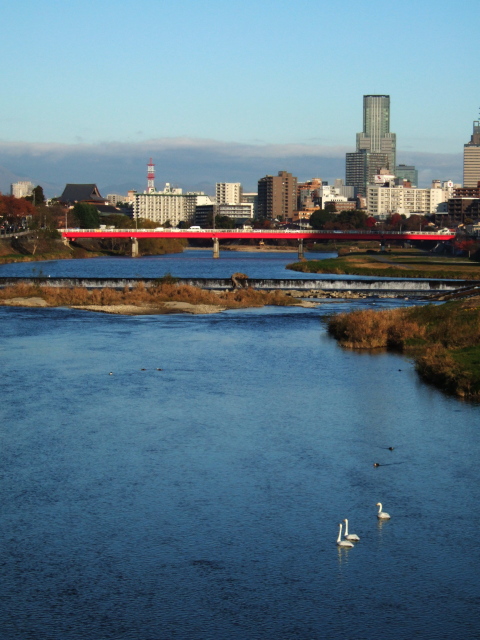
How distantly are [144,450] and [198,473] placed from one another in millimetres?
2423

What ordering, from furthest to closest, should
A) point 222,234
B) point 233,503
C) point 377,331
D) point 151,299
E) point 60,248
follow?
point 222,234 → point 60,248 → point 151,299 → point 377,331 → point 233,503

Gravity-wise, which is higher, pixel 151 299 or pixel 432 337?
pixel 151 299

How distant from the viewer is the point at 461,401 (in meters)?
27.4

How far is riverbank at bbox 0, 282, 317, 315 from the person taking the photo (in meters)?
55.9

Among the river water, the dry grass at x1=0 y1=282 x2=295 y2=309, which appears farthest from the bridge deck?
the river water

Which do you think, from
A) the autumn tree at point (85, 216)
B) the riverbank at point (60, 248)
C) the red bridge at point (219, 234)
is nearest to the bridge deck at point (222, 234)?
the red bridge at point (219, 234)

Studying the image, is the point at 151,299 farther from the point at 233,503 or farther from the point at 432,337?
the point at 233,503

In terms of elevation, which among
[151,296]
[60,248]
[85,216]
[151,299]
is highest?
[85,216]

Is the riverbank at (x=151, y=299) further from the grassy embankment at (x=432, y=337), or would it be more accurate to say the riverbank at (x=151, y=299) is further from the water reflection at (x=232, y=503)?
the water reflection at (x=232, y=503)

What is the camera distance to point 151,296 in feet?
192

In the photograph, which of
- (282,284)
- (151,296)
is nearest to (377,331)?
(151,296)

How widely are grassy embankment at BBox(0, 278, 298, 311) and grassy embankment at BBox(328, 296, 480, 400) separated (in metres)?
15.7

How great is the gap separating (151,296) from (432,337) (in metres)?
25.1

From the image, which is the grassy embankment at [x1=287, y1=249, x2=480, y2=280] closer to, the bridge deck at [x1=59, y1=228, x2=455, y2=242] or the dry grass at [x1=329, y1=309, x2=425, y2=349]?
the bridge deck at [x1=59, y1=228, x2=455, y2=242]
